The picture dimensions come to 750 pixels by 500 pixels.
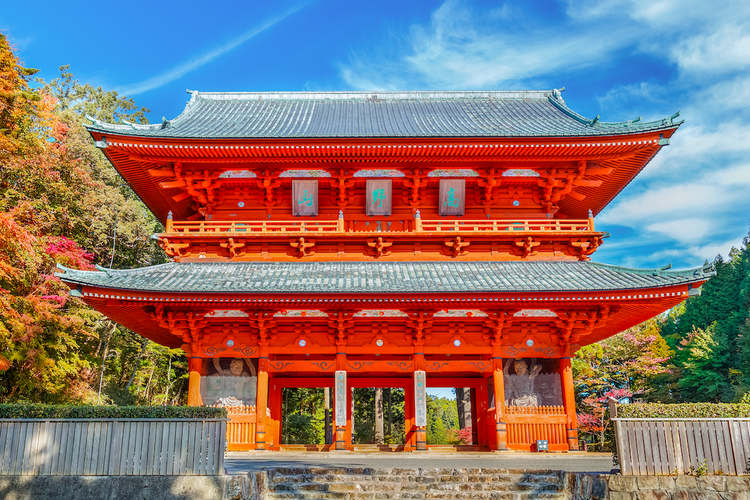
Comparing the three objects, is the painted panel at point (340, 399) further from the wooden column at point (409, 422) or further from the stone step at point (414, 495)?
the stone step at point (414, 495)

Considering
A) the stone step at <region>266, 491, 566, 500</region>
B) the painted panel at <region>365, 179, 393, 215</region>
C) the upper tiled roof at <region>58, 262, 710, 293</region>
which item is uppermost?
the painted panel at <region>365, 179, 393, 215</region>

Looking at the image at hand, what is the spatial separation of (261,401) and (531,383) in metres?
8.60

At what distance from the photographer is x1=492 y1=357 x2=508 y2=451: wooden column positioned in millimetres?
15211

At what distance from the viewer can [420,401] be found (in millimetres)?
15766

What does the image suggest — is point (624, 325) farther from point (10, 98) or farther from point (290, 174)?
point (10, 98)

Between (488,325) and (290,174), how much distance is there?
8.60 m

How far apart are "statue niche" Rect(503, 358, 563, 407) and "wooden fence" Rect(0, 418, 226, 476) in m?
9.74

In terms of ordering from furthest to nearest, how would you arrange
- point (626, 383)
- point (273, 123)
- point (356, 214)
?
point (626, 383) < point (273, 123) < point (356, 214)

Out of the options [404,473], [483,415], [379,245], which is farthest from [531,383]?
[404,473]

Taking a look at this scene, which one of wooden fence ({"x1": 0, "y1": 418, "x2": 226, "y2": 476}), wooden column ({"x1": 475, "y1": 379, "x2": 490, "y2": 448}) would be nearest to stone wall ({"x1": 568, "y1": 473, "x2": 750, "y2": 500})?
wooden column ({"x1": 475, "y1": 379, "x2": 490, "y2": 448})

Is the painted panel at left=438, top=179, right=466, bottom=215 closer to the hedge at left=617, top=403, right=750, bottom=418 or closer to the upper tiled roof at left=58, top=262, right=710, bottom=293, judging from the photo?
the upper tiled roof at left=58, top=262, right=710, bottom=293

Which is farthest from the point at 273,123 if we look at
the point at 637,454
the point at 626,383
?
the point at 626,383

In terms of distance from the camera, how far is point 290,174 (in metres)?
17.9

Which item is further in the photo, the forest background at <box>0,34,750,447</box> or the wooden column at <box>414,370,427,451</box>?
the forest background at <box>0,34,750,447</box>
